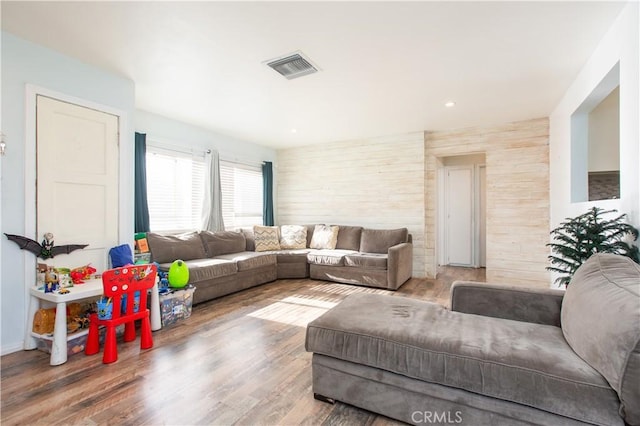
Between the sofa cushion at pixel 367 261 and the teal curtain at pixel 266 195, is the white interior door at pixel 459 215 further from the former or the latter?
the teal curtain at pixel 266 195

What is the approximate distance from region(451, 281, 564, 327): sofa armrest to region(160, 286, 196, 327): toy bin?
256 cm

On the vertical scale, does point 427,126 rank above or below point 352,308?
above

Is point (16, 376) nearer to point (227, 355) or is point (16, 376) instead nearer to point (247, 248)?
point (227, 355)

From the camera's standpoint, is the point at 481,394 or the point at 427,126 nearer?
the point at 481,394

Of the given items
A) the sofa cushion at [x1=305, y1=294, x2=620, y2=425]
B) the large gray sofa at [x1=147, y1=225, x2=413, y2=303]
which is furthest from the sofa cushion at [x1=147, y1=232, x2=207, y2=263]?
the sofa cushion at [x1=305, y1=294, x2=620, y2=425]

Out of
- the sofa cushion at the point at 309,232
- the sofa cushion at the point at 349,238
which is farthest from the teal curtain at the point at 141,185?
the sofa cushion at the point at 349,238

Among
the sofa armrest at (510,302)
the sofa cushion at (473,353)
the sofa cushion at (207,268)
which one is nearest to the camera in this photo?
the sofa cushion at (473,353)

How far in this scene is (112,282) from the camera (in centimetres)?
226

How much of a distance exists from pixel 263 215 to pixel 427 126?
136 inches

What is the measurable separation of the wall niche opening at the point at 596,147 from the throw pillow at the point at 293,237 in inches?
151

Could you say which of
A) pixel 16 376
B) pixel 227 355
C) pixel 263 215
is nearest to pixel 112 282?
pixel 16 376

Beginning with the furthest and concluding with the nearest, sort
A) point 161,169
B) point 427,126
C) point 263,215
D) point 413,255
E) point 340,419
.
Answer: point 263,215
point 413,255
point 427,126
point 161,169
point 340,419

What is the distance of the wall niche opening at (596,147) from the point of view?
3.15 m

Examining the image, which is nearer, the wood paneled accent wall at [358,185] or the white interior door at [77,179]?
the white interior door at [77,179]
